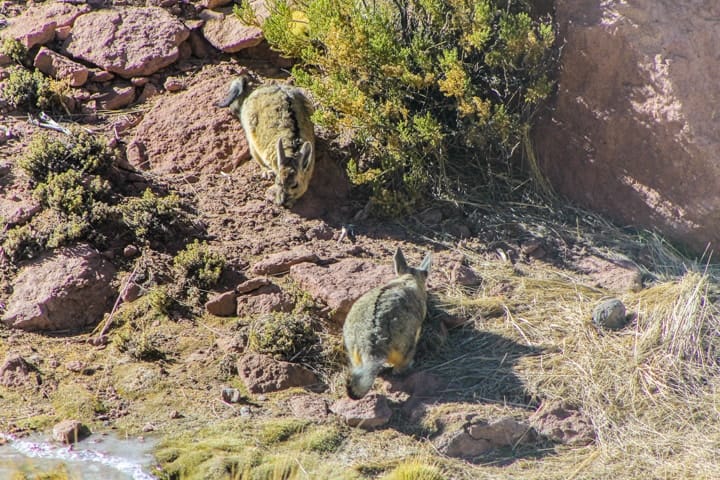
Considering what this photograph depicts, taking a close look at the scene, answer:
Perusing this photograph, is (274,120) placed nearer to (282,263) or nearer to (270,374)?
(282,263)

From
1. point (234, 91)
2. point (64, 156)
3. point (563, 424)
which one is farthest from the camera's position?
point (234, 91)

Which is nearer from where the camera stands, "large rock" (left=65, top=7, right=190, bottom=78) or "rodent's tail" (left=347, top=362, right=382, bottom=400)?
"rodent's tail" (left=347, top=362, right=382, bottom=400)

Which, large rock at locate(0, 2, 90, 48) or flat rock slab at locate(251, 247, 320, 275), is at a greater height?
large rock at locate(0, 2, 90, 48)

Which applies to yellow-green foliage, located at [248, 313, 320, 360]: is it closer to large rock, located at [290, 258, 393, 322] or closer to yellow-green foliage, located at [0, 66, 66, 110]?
large rock, located at [290, 258, 393, 322]

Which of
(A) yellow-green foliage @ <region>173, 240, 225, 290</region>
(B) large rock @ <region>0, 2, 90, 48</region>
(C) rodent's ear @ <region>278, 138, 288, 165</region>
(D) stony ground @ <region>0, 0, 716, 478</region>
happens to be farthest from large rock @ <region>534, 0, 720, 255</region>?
(B) large rock @ <region>0, 2, 90, 48</region>

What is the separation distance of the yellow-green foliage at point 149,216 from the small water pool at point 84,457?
2435 mm

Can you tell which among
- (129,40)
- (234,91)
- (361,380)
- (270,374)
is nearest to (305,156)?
(234,91)

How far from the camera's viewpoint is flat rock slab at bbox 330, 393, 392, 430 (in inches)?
266

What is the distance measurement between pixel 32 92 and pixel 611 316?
6.29m

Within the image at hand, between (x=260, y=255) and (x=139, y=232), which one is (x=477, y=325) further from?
(x=139, y=232)

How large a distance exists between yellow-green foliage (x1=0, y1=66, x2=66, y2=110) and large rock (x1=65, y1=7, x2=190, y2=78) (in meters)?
0.55

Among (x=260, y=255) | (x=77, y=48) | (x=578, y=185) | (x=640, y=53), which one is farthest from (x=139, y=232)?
(x=640, y=53)

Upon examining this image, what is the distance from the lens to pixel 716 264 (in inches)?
337

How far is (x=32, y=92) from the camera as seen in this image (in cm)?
1020
